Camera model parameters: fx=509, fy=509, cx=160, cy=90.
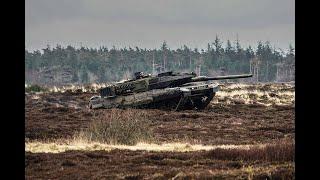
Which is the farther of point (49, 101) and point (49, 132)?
point (49, 101)

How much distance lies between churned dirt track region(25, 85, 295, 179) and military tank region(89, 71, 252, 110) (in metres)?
1.16

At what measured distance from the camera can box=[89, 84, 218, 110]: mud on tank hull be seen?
31875mm

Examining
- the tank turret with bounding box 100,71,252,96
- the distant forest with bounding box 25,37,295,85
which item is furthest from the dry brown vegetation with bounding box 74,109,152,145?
the distant forest with bounding box 25,37,295,85

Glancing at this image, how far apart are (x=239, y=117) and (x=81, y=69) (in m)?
112

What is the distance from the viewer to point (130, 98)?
1283 inches

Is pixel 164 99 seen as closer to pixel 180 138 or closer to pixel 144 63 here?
pixel 180 138

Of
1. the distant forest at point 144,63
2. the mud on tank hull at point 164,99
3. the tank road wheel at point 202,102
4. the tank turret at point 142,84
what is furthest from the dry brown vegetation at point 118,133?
the distant forest at point 144,63

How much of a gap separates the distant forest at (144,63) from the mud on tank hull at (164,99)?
313ft

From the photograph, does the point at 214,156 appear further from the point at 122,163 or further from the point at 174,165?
the point at 122,163

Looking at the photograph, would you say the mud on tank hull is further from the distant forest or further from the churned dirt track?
the distant forest

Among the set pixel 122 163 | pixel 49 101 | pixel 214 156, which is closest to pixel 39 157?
pixel 122 163

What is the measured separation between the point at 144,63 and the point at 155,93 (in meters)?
126


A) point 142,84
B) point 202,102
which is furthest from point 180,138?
point 202,102

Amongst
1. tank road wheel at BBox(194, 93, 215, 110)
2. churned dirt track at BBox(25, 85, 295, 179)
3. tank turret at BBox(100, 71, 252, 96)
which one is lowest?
churned dirt track at BBox(25, 85, 295, 179)
